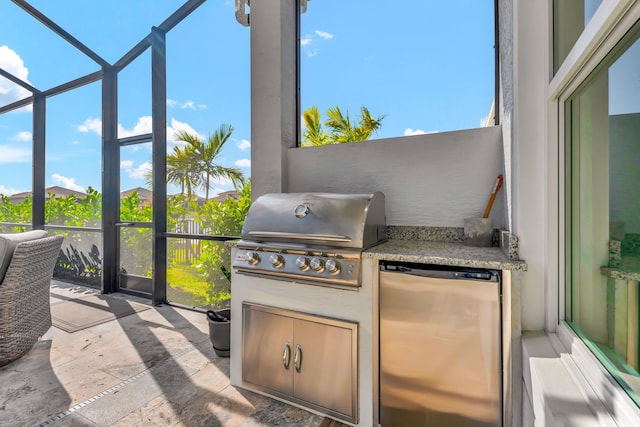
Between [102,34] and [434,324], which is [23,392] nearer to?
[434,324]

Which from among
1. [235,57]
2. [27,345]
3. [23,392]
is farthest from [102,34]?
[23,392]

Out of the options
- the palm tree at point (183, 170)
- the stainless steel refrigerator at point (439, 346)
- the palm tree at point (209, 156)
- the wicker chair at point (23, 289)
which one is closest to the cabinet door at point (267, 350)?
the stainless steel refrigerator at point (439, 346)

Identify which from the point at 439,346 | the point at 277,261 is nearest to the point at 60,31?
the point at 277,261

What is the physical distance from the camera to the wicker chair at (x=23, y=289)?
7.20 ft

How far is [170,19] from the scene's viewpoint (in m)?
3.41

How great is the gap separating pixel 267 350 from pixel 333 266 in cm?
71

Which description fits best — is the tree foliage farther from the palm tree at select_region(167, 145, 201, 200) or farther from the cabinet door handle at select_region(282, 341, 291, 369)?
the cabinet door handle at select_region(282, 341, 291, 369)

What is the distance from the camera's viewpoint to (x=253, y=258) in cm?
180

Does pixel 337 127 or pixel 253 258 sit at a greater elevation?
pixel 337 127

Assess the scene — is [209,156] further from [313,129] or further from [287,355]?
[287,355]

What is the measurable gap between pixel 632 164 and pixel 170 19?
4.19m

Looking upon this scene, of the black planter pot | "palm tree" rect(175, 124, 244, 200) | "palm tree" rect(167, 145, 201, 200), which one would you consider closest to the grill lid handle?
the black planter pot

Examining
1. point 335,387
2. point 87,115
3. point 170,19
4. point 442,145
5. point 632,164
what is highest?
point 170,19

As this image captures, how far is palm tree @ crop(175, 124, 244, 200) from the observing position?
3.23 meters
